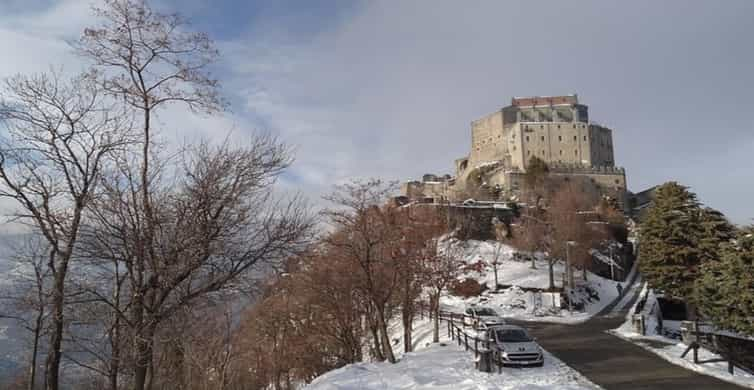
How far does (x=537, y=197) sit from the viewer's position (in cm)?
6569

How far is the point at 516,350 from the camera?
15.3m

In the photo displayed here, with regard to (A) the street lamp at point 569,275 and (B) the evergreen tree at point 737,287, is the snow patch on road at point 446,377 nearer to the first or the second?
(B) the evergreen tree at point 737,287

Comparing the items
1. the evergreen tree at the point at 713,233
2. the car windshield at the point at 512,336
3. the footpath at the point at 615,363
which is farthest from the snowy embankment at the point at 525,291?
the car windshield at the point at 512,336

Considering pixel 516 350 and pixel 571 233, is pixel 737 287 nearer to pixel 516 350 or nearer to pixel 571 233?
pixel 516 350

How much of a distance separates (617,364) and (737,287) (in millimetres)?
3881

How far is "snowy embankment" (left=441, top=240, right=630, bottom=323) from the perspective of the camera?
37.5m

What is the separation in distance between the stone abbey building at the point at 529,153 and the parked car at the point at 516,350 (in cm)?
5200

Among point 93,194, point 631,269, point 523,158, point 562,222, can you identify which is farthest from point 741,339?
point 523,158

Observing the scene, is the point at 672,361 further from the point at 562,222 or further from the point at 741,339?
the point at 562,222

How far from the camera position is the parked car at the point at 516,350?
49.4 ft

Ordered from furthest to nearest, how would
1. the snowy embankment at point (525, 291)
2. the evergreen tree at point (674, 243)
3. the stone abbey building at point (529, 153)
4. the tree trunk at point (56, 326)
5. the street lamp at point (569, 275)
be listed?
the stone abbey building at point (529, 153) < the street lamp at point (569, 275) < the snowy embankment at point (525, 291) < the evergreen tree at point (674, 243) < the tree trunk at point (56, 326)

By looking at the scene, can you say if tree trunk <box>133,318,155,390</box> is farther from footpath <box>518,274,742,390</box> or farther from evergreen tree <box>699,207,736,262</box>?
evergreen tree <box>699,207,736,262</box>

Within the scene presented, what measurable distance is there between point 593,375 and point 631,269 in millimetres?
48429

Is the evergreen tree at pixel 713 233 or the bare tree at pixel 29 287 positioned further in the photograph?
the evergreen tree at pixel 713 233
